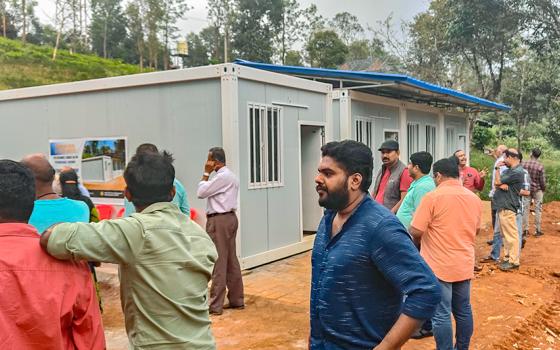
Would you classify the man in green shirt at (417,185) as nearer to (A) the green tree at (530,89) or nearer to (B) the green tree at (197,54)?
(A) the green tree at (530,89)

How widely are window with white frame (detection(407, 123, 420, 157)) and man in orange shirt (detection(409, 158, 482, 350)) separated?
8.01m

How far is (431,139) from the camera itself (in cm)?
1319

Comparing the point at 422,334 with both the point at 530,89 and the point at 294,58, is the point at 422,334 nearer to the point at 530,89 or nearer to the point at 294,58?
the point at 530,89

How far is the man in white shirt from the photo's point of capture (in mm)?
5492

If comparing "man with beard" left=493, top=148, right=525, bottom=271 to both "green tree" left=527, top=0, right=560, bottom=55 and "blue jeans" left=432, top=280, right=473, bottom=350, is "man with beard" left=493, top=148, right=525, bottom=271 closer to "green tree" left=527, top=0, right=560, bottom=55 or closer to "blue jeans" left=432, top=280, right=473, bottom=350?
"blue jeans" left=432, top=280, right=473, bottom=350

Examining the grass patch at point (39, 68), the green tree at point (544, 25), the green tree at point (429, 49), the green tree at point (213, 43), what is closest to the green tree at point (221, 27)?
the green tree at point (213, 43)

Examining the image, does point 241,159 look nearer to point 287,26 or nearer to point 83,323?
point 83,323

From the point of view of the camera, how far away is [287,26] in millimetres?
42312

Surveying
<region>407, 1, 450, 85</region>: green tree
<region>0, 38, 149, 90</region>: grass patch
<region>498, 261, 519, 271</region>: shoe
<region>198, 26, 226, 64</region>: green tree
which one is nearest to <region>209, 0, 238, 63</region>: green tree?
<region>198, 26, 226, 64</region>: green tree

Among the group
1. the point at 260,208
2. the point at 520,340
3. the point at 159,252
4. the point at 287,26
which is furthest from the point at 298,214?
the point at 287,26

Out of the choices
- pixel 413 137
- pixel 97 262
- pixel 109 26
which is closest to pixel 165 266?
pixel 97 262

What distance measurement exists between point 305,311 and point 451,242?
87.3 inches

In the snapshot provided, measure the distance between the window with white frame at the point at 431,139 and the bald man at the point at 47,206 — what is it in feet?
37.3

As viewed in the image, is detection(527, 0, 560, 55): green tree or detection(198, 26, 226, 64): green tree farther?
detection(198, 26, 226, 64): green tree
